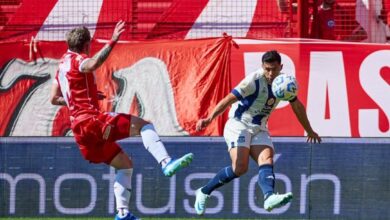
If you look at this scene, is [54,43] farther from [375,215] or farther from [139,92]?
[375,215]

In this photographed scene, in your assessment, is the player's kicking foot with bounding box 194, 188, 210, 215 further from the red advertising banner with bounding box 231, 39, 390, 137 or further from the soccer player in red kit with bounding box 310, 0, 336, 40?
the soccer player in red kit with bounding box 310, 0, 336, 40

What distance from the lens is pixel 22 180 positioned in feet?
45.8

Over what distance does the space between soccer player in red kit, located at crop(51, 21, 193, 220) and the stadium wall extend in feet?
10.1

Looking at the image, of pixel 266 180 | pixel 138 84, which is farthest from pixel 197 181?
pixel 266 180

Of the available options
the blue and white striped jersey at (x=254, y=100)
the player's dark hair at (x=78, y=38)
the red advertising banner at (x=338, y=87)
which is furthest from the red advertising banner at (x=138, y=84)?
the player's dark hair at (x=78, y=38)

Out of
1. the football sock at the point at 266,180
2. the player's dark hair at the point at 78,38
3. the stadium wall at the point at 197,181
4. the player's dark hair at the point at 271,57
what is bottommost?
the stadium wall at the point at 197,181

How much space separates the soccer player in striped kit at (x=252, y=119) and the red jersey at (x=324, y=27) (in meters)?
3.48

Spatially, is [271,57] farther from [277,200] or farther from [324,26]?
[324,26]

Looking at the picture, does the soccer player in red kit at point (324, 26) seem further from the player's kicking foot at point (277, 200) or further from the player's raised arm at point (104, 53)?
the player's raised arm at point (104, 53)

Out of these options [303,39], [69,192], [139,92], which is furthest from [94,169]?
[303,39]

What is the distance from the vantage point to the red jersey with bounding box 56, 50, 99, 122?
10453 mm

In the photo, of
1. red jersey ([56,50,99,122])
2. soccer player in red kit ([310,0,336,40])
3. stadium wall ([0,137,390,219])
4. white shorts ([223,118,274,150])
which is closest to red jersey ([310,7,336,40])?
soccer player in red kit ([310,0,336,40])

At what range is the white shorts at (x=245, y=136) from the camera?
1171 centimetres

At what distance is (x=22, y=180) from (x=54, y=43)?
6.80 feet
